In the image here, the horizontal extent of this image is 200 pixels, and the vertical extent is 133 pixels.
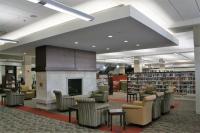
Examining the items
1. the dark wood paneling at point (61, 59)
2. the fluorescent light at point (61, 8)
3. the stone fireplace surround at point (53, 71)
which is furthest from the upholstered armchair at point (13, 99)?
the fluorescent light at point (61, 8)

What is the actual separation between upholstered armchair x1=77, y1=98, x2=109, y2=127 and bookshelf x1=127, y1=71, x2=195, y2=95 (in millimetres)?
7620

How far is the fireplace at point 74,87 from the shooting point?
373 inches

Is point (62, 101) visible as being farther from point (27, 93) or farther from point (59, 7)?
point (27, 93)

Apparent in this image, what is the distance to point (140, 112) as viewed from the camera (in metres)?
5.35

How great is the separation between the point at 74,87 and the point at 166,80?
6319 mm

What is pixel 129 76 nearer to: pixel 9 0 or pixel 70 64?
pixel 70 64

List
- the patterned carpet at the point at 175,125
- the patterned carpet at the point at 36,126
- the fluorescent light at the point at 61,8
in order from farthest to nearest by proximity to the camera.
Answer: the patterned carpet at the point at 36,126, the patterned carpet at the point at 175,125, the fluorescent light at the point at 61,8

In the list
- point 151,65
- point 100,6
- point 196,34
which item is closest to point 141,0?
point 100,6

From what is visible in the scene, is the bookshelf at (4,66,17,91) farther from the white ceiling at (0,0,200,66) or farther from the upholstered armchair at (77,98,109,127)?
the upholstered armchair at (77,98,109,127)

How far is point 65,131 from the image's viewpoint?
5.12 m

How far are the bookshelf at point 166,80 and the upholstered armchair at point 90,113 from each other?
7.62 m

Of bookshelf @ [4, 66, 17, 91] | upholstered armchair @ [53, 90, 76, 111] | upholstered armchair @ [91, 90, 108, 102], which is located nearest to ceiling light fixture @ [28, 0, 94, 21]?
upholstered armchair @ [53, 90, 76, 111]

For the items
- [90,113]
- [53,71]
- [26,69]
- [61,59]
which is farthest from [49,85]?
[26,69]

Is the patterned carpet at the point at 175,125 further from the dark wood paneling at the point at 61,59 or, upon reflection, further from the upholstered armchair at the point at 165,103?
the dark wood paneling at the point at 61,59
